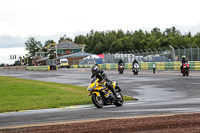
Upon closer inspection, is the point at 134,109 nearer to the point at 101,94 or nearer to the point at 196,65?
the point at 101,94

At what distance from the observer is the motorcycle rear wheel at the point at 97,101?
13.1m

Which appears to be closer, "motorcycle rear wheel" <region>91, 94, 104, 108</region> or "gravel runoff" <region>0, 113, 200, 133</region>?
"gravel runoff" <region>0, 113, 200, 133</region>

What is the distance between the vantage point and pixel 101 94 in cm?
1345

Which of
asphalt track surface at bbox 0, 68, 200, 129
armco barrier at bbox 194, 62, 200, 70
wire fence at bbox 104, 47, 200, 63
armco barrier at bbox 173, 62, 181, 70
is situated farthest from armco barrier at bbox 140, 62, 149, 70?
asphalt track surface at bbox 0, 68, 200, 129

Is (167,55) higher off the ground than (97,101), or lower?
higher

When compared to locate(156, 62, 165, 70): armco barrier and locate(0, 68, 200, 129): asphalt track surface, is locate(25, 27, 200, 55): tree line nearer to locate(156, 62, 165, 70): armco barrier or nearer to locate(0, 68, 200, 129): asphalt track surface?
locate(156, 62, 165, 70): armco barrier

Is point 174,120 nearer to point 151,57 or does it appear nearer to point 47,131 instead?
point 47,131

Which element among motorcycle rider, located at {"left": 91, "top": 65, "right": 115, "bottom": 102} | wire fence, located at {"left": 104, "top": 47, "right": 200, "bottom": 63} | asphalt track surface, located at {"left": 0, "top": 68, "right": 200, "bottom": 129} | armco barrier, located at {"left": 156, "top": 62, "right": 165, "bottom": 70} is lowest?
asphalt track surface, located at {"left": 0, "top": 68, "right": 200, "bottom": 129}

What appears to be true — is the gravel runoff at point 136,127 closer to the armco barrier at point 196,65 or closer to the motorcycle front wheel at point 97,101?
the motorcycle front wheel at point 97,101

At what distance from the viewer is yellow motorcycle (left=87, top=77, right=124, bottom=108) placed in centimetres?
1313

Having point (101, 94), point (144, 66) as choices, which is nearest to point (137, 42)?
point (144, 66)

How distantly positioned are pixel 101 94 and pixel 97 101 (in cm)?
32

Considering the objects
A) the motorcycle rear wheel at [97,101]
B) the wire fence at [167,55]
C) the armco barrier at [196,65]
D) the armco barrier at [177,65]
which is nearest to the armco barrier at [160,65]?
the wire fence at [167,55]

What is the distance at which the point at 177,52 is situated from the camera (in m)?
46.0
